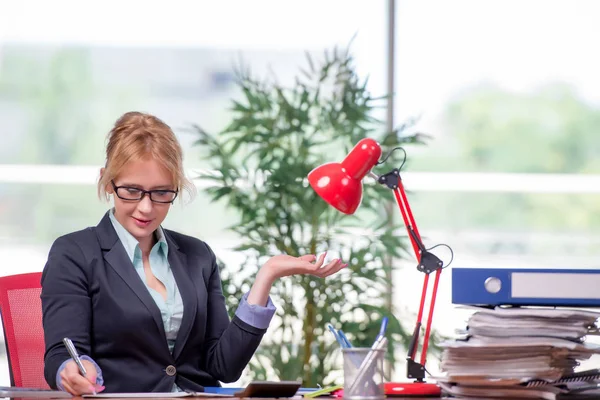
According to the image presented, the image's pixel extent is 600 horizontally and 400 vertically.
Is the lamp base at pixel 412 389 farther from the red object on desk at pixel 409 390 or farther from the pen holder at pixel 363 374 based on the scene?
the pen holder at pixel 363 374

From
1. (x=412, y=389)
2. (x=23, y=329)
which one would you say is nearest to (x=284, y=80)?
(x=23, y=329)

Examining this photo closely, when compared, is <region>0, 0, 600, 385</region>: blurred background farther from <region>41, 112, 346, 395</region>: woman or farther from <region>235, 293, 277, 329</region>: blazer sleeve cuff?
<region>235, 293, 277, 329</region>: blazer sleeve cuff

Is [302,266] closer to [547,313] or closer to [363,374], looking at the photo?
[363,374]

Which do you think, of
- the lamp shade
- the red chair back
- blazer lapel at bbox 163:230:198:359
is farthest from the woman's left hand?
the red chair back

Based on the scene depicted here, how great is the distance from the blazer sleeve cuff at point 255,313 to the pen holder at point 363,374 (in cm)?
44

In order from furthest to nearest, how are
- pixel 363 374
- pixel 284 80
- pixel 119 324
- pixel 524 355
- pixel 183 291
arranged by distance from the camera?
pixel 284 80, pixel 183 291, pixel 119 324, pixel 524 355, pixel 363 374

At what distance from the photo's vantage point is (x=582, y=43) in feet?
14.5

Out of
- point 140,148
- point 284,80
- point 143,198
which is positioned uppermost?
point 284,80

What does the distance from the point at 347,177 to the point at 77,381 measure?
24.6 inches

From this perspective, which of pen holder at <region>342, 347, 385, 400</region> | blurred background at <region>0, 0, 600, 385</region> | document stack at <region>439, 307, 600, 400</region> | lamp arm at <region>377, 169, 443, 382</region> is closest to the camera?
pen holder at <region>342, 347, 385, 400</region>

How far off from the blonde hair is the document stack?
729 mm

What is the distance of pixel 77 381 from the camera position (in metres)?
1.58

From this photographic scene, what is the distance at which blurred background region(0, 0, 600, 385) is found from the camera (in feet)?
14.1

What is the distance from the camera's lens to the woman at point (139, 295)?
5.98 ft
